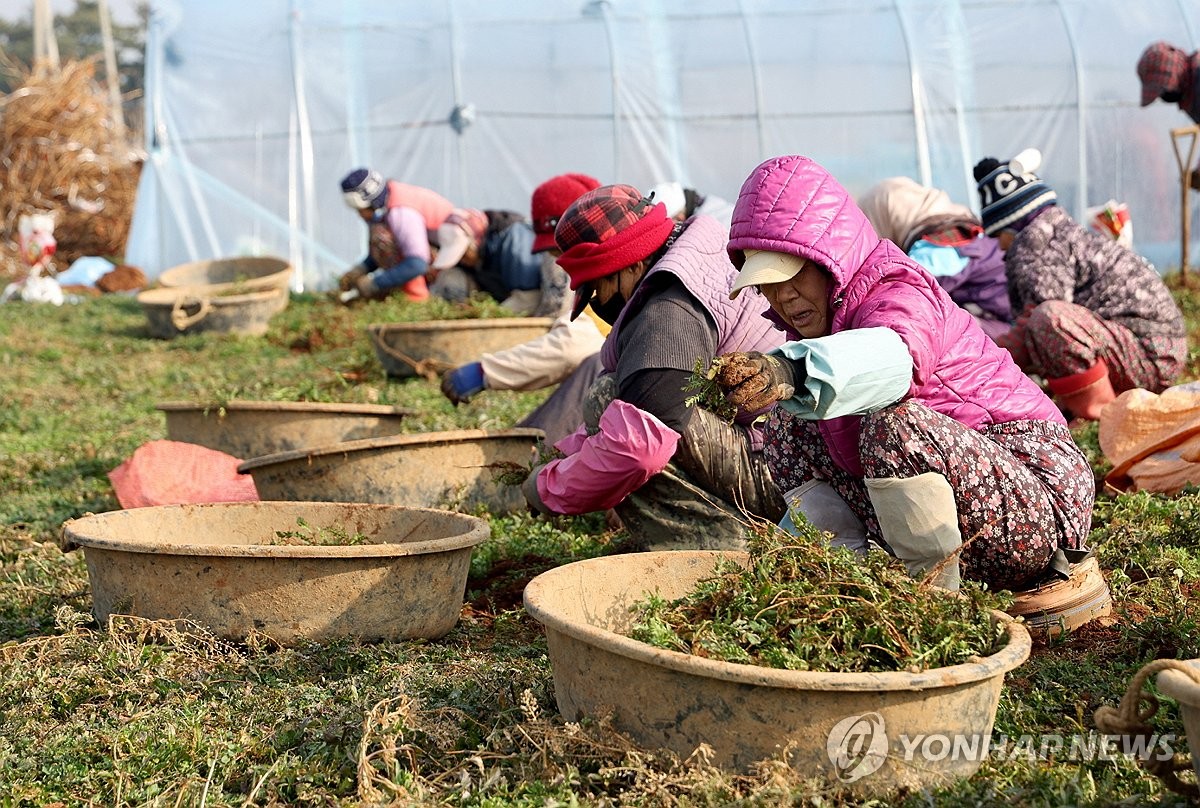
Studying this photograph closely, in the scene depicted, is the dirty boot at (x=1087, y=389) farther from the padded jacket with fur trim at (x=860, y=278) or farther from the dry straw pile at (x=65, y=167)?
the dry straw pile at (x=65, y=167)

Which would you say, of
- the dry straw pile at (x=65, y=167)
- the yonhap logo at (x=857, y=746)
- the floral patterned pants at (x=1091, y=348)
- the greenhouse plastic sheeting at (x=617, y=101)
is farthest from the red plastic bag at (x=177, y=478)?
the dry straw pile at (x=65, y=167)

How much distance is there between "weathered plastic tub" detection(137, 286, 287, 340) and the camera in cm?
970

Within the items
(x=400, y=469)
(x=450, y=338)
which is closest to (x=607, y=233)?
(x=400, y=469)

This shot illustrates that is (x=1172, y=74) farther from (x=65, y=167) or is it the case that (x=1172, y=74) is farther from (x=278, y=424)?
(x=65, y=167)

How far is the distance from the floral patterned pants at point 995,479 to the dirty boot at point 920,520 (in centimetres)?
3

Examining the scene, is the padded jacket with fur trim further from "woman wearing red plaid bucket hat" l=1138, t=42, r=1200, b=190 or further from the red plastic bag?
"woman wearing red plaid bucket hat" l=1138, t=42, r=1200, b=190

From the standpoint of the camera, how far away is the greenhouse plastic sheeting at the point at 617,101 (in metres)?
12.8

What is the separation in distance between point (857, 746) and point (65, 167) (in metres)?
17.3

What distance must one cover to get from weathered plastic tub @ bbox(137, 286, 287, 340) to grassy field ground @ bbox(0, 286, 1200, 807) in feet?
16.5

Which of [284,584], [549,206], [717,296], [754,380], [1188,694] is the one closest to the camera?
[1188,694]

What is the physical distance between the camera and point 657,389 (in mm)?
3734

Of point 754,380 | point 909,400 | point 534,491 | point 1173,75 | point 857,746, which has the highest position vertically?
point 1173,75

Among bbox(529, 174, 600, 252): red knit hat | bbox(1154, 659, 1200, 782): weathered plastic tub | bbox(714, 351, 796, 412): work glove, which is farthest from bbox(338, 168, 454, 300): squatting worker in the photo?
bbox(1154, 659, 1200, 782): weathered plastic tub

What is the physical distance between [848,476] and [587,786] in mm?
1220
